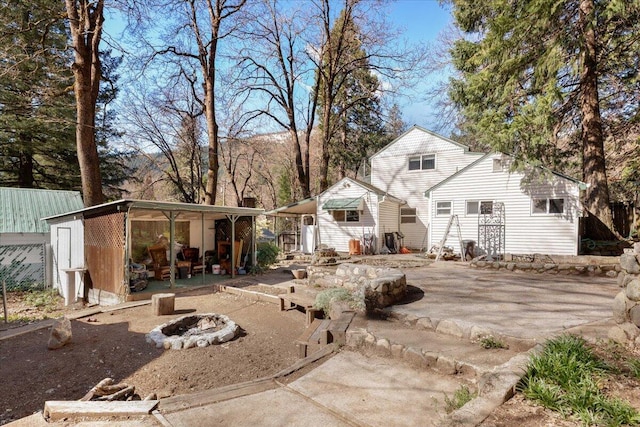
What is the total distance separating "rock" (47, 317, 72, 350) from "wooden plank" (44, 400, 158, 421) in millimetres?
3137

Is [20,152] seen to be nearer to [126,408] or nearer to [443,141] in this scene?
[126,408]

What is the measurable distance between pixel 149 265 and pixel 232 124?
11743mm

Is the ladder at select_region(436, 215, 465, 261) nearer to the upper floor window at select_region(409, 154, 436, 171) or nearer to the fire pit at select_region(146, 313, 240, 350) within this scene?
the upper floor window at select_region(409, 154, 436, 171)

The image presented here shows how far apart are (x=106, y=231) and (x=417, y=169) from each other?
1405cm

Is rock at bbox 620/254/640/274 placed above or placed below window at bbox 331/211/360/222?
below

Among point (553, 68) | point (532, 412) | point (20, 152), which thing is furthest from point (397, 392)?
point (20, 152)

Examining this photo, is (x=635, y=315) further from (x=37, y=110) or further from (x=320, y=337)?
(x=37, y=110)

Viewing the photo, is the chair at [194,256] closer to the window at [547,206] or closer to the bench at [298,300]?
the bench at [298,300]

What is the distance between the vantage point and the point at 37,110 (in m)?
13.6

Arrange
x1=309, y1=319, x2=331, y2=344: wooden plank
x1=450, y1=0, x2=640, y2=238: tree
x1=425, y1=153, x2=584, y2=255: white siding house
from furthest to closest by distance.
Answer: x1=425, y1=153, x2=584, y2=255: white siding house < x1=450, y1=0, x2=640, y2=238: tree < x1=309, y1=319, x2=331, y2=344: wooden plank

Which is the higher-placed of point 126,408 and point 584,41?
point 584,41

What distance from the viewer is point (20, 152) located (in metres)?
14.9

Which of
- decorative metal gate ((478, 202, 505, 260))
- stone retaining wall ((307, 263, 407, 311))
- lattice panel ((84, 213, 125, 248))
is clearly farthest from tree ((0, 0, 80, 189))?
decorative metal gate ((478, 202, 505, 260))

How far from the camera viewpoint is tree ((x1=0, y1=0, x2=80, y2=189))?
12281mm
